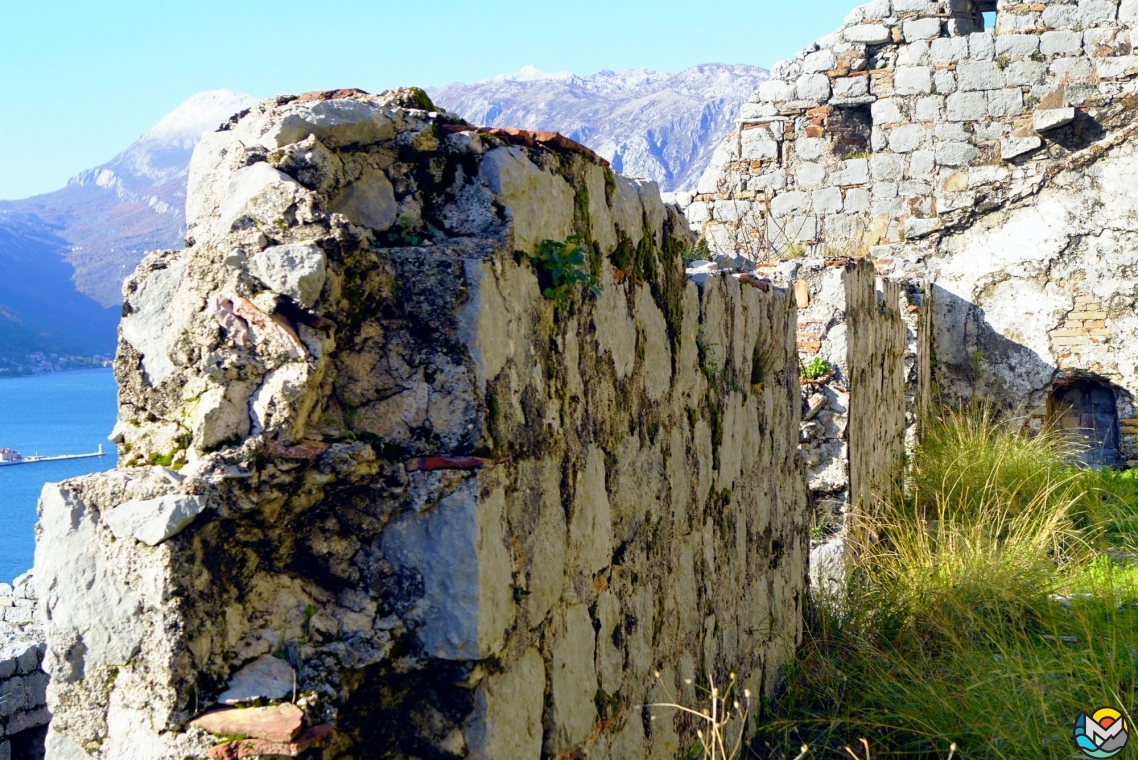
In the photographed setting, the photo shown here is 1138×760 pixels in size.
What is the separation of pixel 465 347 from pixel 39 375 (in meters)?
19.4

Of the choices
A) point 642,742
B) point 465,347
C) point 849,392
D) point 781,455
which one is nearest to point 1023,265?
point 849,392

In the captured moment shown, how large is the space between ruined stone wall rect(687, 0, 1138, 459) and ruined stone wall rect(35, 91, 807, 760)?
26.6 ft

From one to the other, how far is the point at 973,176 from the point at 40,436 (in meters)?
12.1

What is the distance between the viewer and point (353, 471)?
1.75 metres

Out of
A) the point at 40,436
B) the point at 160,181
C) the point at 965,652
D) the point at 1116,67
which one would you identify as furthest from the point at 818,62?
the point at 160,181

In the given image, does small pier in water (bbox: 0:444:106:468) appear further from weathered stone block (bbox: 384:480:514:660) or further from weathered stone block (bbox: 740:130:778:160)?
weathered stone block (bbox: 384:480:514:660)

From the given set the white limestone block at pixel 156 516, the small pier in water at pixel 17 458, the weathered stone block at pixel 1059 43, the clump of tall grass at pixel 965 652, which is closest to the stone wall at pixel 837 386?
the clump of tall grass at pixel 965 652

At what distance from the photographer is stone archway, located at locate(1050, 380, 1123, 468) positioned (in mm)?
9555

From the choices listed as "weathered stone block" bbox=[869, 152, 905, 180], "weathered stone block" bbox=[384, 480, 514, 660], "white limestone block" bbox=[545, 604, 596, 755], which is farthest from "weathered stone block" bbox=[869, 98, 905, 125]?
"weathered stone block" bbox=[384, 480, 514, 660]

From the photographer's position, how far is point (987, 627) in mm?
4039

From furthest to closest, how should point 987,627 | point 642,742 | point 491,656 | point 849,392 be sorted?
point 849,392, point 987,627, point 642,742, point 491,656

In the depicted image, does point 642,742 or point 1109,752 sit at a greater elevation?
point 642,742

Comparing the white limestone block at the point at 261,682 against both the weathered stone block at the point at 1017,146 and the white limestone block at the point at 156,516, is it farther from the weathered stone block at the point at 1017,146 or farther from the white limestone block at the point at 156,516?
the weathered stone block at the point at 1017,146

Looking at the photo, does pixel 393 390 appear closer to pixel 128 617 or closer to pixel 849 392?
pixel 128 617
